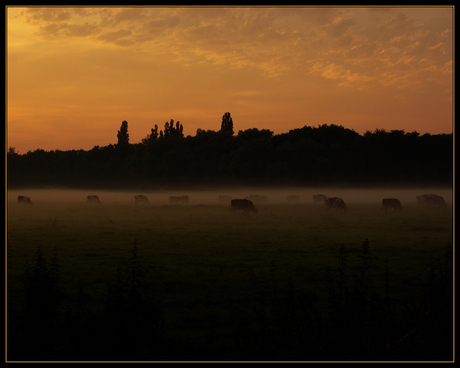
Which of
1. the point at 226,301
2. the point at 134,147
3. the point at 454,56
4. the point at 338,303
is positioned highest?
the point at 134,147

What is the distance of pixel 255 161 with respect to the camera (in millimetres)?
86500

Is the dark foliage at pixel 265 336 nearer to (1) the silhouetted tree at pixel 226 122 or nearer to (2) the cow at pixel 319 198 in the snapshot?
(2) the cow at pixel 319 198

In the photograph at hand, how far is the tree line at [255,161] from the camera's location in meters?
79.1

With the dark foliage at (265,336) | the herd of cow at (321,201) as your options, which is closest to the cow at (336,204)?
the herd of cow at (321,201)

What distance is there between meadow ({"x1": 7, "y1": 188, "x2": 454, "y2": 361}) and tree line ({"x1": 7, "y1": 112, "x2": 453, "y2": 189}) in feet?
197

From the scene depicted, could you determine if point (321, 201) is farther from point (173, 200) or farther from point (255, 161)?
point (255, 161)

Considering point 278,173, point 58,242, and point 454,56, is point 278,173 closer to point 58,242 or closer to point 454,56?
point 58,242

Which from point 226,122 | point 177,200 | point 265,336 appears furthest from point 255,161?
point 265,336

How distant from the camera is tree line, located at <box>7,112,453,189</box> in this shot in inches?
3115

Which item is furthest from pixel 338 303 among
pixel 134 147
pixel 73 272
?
pixel 134 147

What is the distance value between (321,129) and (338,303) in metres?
91.7

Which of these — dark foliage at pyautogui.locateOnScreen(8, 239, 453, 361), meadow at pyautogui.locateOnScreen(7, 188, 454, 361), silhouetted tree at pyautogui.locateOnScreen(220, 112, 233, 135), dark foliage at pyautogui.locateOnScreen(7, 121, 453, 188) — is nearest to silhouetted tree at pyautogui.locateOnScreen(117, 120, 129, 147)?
dark foliage at pyautogui.locateOnScreen(7, 121, 453, 188)

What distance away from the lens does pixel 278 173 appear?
277 ft

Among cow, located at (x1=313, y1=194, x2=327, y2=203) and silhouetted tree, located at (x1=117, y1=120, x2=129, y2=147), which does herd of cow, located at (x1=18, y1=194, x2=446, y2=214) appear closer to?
cow, located at (x1=313, y1=194, x2=327, y2=203)
